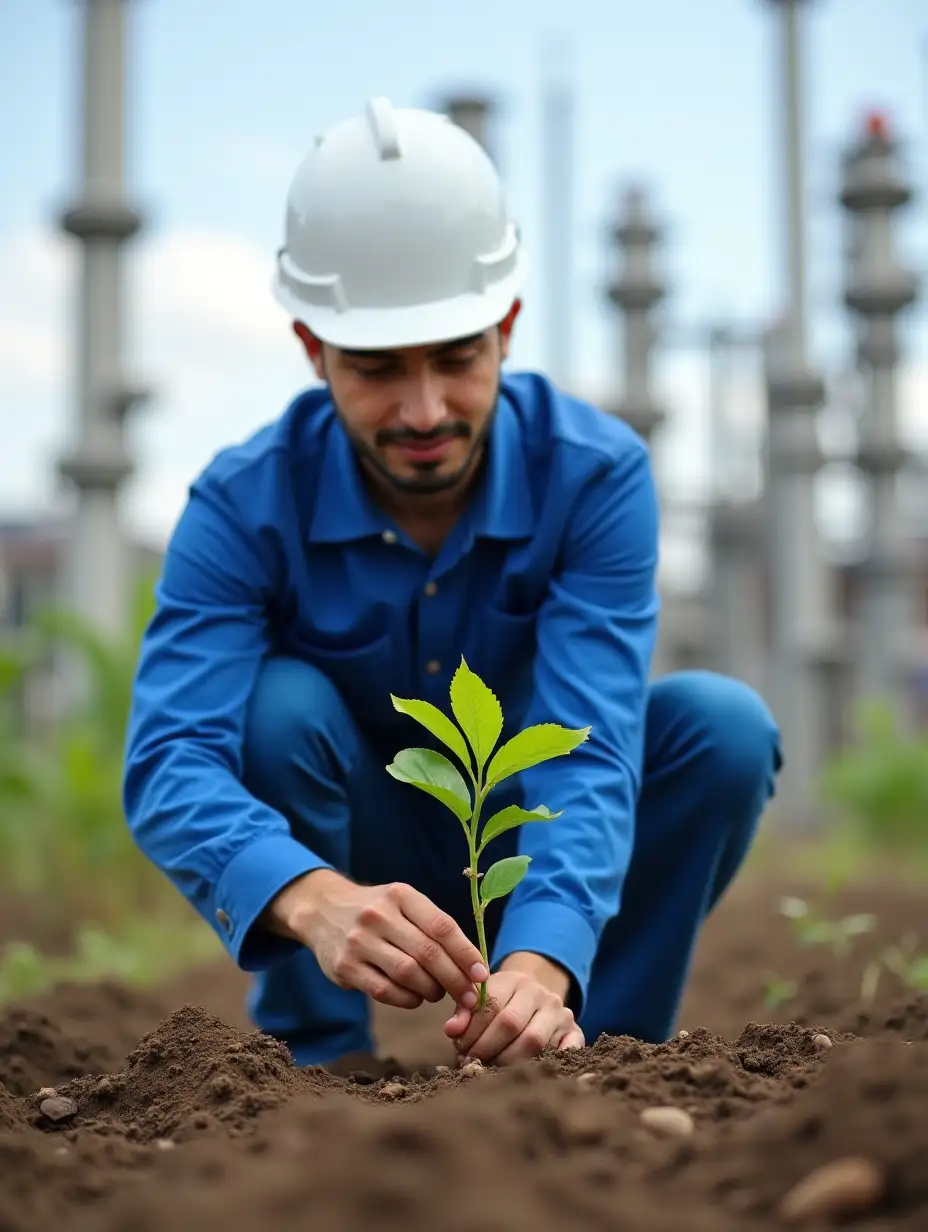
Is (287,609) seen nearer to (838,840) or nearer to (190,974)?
(190,974)

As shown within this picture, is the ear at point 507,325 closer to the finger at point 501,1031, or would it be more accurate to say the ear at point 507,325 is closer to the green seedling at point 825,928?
the green seedling at point 825,928

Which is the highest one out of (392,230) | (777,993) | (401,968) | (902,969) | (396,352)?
(392,230)

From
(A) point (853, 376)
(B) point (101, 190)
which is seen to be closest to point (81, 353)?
(B) point (101, 190)

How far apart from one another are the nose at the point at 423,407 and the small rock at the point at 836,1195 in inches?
56.4

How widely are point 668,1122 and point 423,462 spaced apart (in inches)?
50.5

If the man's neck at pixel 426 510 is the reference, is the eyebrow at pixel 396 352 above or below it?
above

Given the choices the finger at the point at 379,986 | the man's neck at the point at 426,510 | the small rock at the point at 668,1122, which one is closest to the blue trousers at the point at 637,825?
the man's neck at the point at 426,510

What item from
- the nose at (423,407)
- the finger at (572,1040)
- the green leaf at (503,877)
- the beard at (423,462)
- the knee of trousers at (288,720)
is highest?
the nose at (423,407)

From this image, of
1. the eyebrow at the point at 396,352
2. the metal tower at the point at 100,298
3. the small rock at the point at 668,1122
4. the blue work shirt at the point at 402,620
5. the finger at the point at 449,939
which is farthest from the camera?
the metal tower at the point at 100,298

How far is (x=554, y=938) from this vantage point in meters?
2.07

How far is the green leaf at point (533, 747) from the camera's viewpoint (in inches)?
70.9

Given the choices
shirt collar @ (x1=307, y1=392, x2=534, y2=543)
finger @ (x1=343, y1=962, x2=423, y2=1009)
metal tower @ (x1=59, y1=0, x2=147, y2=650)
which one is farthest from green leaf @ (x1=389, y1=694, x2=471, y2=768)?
metal tower @ (x1=59, y1=0, x2=147, y2=650)

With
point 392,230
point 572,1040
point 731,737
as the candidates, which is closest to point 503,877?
point 572,1040

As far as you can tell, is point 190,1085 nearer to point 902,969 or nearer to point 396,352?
point 396,352
